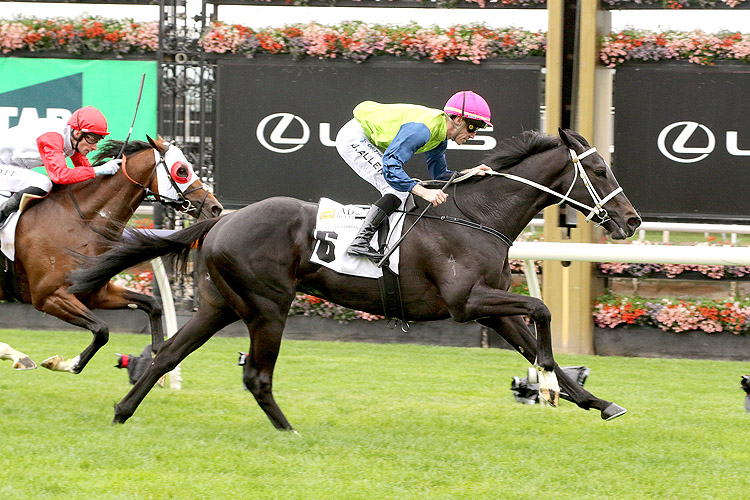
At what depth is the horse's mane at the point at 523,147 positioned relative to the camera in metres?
4.54

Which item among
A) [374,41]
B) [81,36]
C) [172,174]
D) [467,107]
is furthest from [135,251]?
[81,36]

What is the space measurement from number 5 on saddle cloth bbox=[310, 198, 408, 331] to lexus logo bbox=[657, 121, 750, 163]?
391 cm

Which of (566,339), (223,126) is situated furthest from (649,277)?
(223,126)

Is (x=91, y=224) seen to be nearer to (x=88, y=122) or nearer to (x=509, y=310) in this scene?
(x=88, y=122)

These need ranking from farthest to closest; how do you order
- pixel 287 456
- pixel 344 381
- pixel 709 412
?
pixel 344 381, pixel 709 412, pixel 287 456

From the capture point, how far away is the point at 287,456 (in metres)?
3.89

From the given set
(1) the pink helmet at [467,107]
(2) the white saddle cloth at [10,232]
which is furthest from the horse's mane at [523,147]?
(2) the white saddle cloth at [10,232]

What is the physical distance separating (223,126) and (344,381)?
9.83 ft

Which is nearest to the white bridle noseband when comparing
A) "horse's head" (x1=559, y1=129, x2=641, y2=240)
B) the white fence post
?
"horse's head" (x1=559, y1=129, x2=641, y2=240)

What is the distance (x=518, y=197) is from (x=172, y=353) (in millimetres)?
1723

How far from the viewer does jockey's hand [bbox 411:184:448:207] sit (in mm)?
4336

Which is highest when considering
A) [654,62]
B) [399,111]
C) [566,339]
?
[654,62]

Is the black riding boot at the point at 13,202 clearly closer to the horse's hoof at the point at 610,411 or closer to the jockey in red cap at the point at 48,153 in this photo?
the jockey in red cap at the point at 48,153

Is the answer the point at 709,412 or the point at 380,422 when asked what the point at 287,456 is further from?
the point at 709,412
